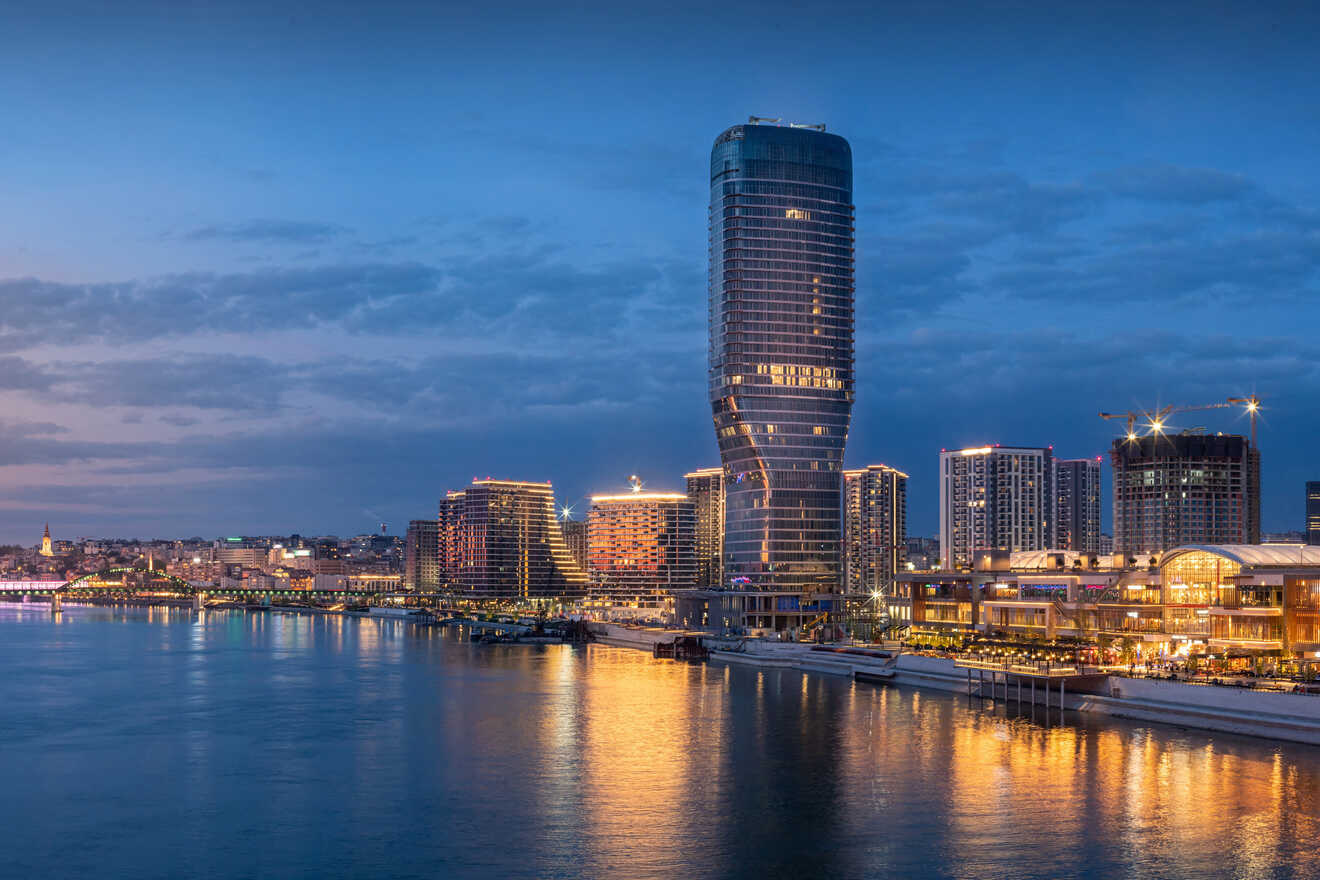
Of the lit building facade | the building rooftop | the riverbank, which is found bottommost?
the riverbank

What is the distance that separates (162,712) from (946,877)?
231ft

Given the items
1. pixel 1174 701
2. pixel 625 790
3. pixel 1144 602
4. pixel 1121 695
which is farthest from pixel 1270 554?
pixel 625 790

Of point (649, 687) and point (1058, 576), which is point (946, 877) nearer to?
point (649, 687)

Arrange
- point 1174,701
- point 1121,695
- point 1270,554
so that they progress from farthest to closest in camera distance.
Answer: point 1270,554 < point 1121,695 < point 1174,701

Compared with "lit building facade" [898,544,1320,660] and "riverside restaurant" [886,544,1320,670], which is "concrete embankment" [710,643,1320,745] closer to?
"riverside restaurant" [886,544,1320,670]

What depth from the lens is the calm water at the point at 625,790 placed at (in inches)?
1945

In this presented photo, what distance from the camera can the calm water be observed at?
49406 mm

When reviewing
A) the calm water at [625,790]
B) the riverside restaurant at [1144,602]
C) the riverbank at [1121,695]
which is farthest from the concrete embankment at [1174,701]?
the riverside restaurant at [1144,602]

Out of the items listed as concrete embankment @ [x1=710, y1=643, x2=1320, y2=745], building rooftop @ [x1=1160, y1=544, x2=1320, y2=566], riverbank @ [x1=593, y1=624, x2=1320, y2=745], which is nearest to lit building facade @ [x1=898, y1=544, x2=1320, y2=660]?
building rooftop @ [x1=1160, y1=544, x2=1320, y2=566]

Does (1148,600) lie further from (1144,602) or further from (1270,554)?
(1270,554)

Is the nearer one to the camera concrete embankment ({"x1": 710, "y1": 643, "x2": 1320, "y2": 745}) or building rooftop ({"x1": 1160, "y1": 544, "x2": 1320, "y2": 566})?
concrete embankment ({"x1": 710, "y1": 643, "x2": 1320, "y2": 745})

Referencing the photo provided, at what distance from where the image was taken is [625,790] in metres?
62.4

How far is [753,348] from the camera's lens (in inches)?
7761

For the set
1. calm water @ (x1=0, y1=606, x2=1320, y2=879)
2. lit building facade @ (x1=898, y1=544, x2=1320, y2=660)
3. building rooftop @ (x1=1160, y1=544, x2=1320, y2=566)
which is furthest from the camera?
building rooftop @ (x1=1160, y1=544, x2=1320, y2=566)
